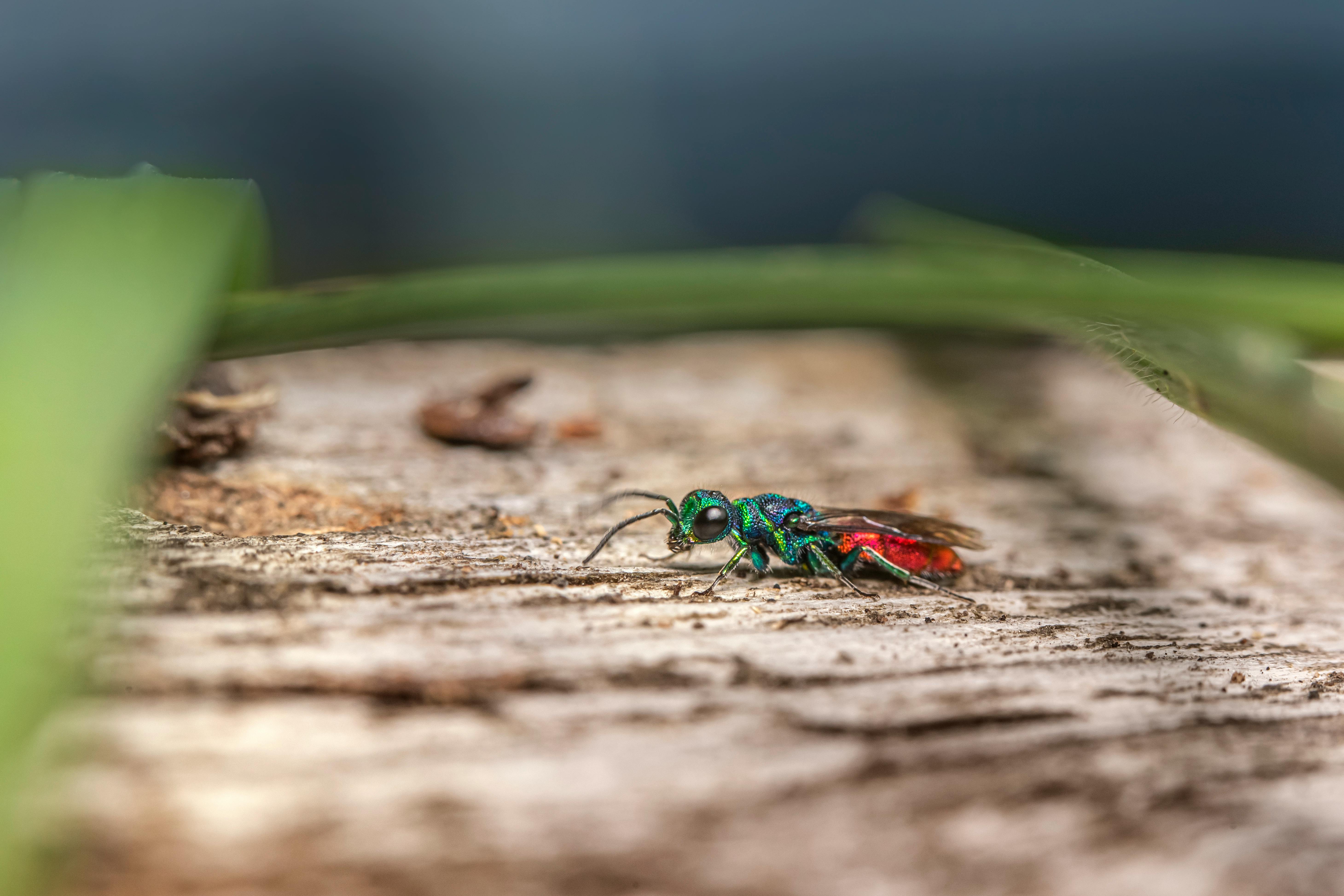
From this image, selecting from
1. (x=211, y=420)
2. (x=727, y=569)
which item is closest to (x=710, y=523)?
(x=727, y=569)

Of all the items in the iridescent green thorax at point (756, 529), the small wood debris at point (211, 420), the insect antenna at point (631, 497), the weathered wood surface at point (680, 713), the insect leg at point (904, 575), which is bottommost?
the weathered wood surface at point (680, 713)

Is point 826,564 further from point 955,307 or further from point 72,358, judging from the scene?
point 72,358

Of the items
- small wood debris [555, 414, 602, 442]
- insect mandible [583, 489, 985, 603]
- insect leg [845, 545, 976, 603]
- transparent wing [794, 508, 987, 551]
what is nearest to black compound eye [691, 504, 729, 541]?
insect mandible [583, 489, 985, 603]

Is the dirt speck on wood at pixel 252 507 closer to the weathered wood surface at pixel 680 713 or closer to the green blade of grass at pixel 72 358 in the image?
→ the weathered wood surface at pixel 680 713

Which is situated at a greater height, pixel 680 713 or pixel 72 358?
pixel 72 358

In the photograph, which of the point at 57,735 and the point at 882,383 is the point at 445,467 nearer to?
the point at 57,735

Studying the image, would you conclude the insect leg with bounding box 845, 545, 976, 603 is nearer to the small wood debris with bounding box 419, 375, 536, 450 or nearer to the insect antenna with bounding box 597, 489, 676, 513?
the insect antenna with bounding box 597, 489, 676, 513

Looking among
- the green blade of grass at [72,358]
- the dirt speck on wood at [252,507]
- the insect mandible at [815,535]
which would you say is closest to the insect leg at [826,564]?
the insect mandible at [815,535]
